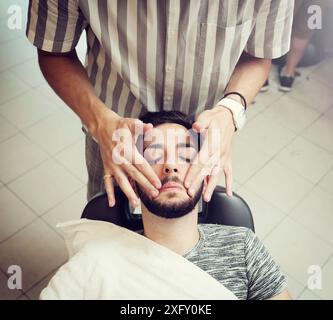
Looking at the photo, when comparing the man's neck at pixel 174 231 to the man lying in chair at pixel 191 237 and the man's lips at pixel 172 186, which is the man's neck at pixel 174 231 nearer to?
the man lying in chair at pixel 191 237

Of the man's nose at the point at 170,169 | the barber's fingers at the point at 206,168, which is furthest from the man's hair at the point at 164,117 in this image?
the barber's fingers at the point at 206,168

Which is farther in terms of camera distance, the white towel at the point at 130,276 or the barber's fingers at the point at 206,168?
the white towel at the point at 130,276

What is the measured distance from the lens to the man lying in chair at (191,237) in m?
1.37

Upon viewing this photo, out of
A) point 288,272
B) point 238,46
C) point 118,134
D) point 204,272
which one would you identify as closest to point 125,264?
point 204,272

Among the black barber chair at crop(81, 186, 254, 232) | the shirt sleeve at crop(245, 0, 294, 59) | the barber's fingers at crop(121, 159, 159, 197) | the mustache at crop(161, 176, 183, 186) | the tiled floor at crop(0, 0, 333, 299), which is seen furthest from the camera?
the tiled floor at crop(0, 0, 333, 299)

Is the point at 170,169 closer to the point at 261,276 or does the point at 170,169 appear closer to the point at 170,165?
the point at 170,165

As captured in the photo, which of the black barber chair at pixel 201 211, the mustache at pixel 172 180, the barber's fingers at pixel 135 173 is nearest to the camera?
the barber's fingers at pixel 135 173

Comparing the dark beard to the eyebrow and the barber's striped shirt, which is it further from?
the barber's striped shirt

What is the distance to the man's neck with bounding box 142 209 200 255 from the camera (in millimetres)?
1403

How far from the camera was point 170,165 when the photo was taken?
135 cm

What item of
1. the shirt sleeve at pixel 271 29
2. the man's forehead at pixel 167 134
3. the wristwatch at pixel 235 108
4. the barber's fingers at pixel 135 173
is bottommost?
the man's forehead at pixel 167 134

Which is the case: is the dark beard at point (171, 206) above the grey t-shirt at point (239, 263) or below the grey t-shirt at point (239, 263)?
above

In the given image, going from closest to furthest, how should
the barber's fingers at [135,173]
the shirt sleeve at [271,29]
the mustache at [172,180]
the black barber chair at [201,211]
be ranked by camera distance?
the barber's fingers at [135,173] → the shirt sleeve at [271,29] → the mustache at [172,180] → the black barber chair at [201,211]

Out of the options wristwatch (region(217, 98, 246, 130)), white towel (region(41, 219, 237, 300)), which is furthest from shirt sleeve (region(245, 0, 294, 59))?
white towel (region(41, 219, 237, 300))
